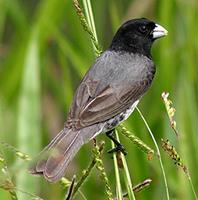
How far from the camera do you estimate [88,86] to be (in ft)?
11.7

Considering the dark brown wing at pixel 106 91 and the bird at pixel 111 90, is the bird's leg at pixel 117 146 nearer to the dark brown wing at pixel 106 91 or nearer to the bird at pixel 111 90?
the bird at pixel 111 90

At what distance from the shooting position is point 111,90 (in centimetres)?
356

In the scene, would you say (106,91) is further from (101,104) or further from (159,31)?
(159,31)

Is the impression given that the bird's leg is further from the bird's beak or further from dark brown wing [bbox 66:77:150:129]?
the bird's beak

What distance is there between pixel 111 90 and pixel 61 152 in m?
0.56

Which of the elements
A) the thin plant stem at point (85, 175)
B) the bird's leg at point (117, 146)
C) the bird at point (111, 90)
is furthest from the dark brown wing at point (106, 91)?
the thin plant stem at point (85, 175)

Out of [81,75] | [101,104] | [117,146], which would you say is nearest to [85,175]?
[117,146]

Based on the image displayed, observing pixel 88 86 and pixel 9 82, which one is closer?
pixel 88 86

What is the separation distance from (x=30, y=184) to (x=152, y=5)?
201 cm

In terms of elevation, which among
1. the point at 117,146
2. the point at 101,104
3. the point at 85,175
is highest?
the point at 85,175

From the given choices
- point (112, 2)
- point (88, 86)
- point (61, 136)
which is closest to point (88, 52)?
point (112, 2)

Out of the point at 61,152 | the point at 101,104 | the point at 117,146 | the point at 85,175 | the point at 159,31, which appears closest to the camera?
the point at 85,175

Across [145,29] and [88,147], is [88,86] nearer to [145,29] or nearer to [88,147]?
[145,29]

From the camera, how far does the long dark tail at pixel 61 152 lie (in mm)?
2691
